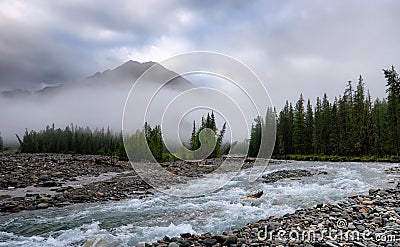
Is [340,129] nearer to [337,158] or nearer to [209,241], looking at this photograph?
[337,158]

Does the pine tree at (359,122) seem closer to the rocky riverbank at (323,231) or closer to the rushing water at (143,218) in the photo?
the rushing water at (143,218)

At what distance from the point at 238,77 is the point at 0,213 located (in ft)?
34.6

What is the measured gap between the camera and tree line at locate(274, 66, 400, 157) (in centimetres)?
4641

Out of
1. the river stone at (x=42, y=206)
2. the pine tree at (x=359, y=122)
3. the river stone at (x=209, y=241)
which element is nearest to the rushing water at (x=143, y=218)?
the river stone at (x=42, y=206)

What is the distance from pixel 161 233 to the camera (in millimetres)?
8055

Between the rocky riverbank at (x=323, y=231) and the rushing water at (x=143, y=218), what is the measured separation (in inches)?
61.8

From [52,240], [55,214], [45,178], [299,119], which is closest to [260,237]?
[52,240]

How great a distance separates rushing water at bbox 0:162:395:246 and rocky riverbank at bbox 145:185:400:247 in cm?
Result: 157

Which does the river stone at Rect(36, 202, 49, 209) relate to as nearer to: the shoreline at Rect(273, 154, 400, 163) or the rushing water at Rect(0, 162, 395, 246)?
the rushing water at Rect(0, 162, 395, 246)

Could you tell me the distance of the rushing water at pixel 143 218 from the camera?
8.00m

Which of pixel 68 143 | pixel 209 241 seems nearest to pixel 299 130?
pixel 209 241

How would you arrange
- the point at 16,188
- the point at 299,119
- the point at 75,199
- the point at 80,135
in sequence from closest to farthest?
the point at 75,199 → the point at 16,188 → the point at 299,119 → the point at 80,135

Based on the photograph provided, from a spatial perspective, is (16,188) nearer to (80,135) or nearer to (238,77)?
(238,77)

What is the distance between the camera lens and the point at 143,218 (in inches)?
398
